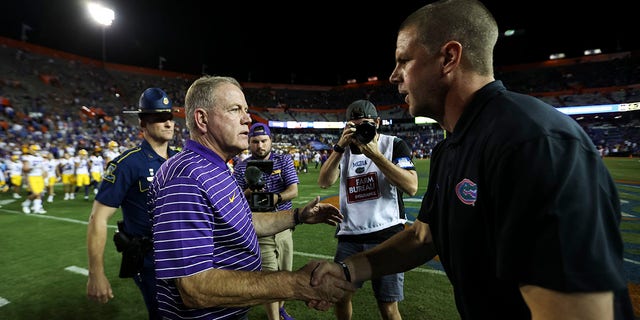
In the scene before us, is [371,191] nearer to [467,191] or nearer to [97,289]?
[467,191]

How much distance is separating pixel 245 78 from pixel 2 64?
119 ft

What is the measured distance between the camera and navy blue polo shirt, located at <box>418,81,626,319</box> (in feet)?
2.91

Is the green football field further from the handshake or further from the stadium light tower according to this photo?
the stadium light tower

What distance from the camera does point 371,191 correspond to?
352cm

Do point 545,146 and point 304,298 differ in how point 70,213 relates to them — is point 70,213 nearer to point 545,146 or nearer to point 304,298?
point 304,298

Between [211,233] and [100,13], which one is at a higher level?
[100,13]

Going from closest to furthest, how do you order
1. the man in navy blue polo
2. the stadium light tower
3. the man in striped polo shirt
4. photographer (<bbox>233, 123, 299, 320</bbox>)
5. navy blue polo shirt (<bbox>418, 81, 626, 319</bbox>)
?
navy blue polo shirt (<bbox>418, 81, 626, 319</bbox>) → the man in striped polo shirt → the man in navy blue polo → photographer (<bbox>233, 123, 299, 320</bbox>) → the stadium light tower

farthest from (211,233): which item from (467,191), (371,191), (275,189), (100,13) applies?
(100,13)

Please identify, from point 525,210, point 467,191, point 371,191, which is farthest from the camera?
point 371,191

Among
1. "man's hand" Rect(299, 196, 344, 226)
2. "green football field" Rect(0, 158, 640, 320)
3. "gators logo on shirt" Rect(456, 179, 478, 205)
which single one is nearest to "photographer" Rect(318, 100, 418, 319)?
A: "man's hand" Rect(299, 196, 344, 226)

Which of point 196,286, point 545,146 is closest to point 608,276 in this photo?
point 545,146

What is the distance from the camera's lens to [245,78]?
63625 mm

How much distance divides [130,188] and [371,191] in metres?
2.43

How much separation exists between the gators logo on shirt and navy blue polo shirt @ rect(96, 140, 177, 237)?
280cm
